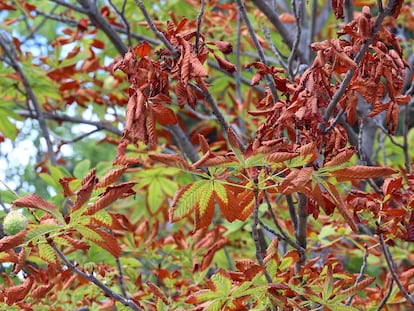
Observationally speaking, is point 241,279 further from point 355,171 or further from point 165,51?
point 165,51

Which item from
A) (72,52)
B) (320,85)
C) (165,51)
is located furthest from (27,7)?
(320,85)

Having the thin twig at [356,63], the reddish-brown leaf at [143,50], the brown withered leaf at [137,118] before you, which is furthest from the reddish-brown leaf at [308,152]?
the reddish-brown leaf at [143,50]

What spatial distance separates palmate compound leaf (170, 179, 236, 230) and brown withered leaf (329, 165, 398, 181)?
6.1 inches

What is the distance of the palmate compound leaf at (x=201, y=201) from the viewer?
87cm

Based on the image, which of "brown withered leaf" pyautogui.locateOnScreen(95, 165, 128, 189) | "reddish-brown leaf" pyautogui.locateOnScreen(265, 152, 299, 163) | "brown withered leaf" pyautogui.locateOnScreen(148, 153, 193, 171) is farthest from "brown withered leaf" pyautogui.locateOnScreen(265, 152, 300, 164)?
"brown withered leaf" pyautogui.locateOnScreen(95, 165, 128, 189)

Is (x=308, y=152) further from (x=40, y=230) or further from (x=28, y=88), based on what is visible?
(x=28, y=88)

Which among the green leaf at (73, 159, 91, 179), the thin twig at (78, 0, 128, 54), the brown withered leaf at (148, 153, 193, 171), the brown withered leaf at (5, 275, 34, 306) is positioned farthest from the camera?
the thin twig at (78, 0, 128, 54)

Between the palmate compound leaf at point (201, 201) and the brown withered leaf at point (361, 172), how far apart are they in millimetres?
155

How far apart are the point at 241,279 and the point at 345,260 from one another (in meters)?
1.59

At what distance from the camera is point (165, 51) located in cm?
99

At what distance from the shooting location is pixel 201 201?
896 mm

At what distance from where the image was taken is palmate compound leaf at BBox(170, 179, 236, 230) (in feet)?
2.85

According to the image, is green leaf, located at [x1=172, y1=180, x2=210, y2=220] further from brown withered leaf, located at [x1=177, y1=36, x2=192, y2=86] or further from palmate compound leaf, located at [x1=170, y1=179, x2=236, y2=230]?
brown withered leaf, located at [x1=177, y1=36, x2=192, y2=86]

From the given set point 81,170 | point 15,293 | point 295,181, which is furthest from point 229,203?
point 81,170
